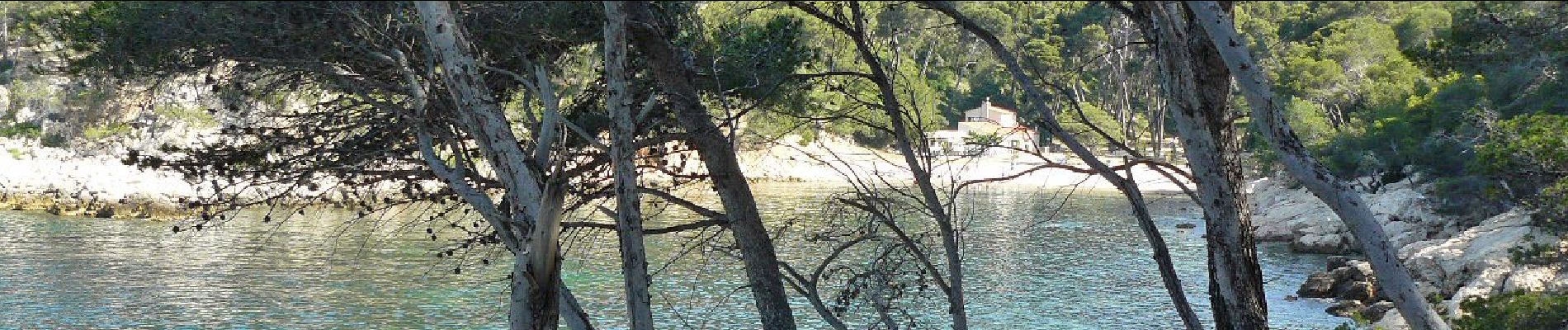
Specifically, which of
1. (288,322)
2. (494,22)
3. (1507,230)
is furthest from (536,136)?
(1507,230)

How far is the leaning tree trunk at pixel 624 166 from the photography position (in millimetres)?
6863

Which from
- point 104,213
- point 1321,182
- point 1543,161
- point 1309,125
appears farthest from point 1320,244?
point 104,213

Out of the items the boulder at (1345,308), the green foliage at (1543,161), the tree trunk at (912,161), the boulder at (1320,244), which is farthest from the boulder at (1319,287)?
the tree trunk at (912,161)

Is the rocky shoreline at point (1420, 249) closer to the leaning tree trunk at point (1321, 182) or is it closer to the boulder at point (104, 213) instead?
the leaning tree trunk at point (1321, 182)

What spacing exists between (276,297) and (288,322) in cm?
219

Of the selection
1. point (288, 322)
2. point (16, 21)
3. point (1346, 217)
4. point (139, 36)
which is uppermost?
point (16, 21)

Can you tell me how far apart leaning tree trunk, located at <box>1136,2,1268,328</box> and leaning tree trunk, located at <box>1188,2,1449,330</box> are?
56 centimetres

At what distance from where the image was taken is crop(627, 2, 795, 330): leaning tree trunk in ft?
27.9

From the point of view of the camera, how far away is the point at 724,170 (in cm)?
896

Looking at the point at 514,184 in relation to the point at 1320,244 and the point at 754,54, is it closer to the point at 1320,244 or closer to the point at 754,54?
the point at 754,54

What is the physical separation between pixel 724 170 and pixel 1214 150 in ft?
12.0

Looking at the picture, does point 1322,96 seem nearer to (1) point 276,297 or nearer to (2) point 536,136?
(1) point 276,297

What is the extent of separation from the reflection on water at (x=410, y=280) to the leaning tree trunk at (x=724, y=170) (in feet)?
17.2

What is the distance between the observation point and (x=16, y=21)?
43.3 metres
